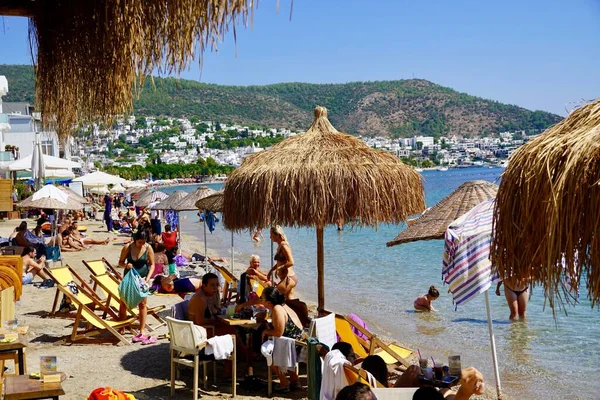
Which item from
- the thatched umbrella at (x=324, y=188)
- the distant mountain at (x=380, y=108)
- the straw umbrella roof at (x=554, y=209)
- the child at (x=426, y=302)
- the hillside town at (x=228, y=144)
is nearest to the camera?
the straw umbrella roof at (x=554, y=209)

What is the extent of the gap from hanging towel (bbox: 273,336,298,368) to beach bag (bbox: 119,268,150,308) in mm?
2493

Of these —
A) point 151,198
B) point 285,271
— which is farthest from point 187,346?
point 151,198

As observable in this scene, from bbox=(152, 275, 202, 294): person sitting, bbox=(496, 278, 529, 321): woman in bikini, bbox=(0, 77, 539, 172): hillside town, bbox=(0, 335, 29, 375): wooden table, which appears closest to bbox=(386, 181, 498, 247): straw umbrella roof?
bbox=(0, 335, 29, 375): wooden table

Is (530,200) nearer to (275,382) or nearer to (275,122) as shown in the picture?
(275,382)

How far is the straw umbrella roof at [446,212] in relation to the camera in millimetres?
6195

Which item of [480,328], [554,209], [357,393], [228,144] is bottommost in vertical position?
[480,328]

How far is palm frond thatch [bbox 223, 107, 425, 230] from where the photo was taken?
6.89m

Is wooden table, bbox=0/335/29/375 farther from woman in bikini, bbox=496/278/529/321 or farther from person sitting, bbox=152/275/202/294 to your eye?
woman in bikini, bbox=496/278/529/321

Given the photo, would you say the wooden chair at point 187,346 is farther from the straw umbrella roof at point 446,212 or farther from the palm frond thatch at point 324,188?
the straw umbrella roof at point 446,212

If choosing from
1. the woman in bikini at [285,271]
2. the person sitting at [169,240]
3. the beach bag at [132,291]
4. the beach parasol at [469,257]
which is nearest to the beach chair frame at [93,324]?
the beach bag at [132,291]

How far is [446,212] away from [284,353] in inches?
77.0

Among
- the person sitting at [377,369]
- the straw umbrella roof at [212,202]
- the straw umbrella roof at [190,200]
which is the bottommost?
the person sitting at [377,369]

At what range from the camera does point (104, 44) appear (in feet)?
10.2

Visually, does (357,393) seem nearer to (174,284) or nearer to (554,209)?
(554,209)
